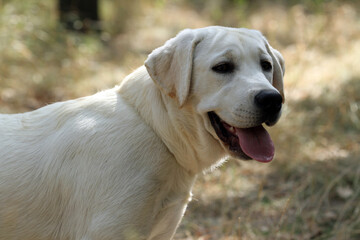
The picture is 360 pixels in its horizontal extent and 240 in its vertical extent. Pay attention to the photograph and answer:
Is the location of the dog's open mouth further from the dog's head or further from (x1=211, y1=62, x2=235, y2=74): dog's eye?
(x1=211, y1=62, x2=235, y2=74): dog's eye

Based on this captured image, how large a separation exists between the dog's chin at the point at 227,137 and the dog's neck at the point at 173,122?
0.32 ft

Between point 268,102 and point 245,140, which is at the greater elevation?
point 268,102

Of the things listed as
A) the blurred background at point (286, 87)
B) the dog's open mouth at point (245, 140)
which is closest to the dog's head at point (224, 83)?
the dog's open mouth at point (245, 140)

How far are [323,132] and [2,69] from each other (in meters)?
4.75

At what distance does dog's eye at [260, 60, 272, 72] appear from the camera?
3.20 meters

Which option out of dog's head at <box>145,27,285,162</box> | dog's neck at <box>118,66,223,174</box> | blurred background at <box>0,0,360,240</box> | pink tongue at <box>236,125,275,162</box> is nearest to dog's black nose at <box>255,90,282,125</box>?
dog's head at <box>145,27,285,162</box>

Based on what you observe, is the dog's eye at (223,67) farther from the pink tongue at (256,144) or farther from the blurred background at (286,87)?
the blurred background at (286,87)

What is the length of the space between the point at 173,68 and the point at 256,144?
2.41 ft

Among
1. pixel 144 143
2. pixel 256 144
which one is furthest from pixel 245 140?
pixel 144 143

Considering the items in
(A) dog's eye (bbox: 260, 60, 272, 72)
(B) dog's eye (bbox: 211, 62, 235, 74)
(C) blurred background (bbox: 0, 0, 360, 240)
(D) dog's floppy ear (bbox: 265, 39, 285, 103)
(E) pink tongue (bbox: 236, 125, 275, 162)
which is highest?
(B) dog's eye (bbox: 211, 62, 235, 74)

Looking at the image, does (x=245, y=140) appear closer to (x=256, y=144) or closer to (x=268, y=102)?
(x=256, y=144)

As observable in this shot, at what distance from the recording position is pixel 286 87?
308 inches

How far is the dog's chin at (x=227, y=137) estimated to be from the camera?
9.96ft

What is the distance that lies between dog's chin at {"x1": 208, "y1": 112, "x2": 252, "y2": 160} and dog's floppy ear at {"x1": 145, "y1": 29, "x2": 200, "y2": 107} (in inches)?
10.6
